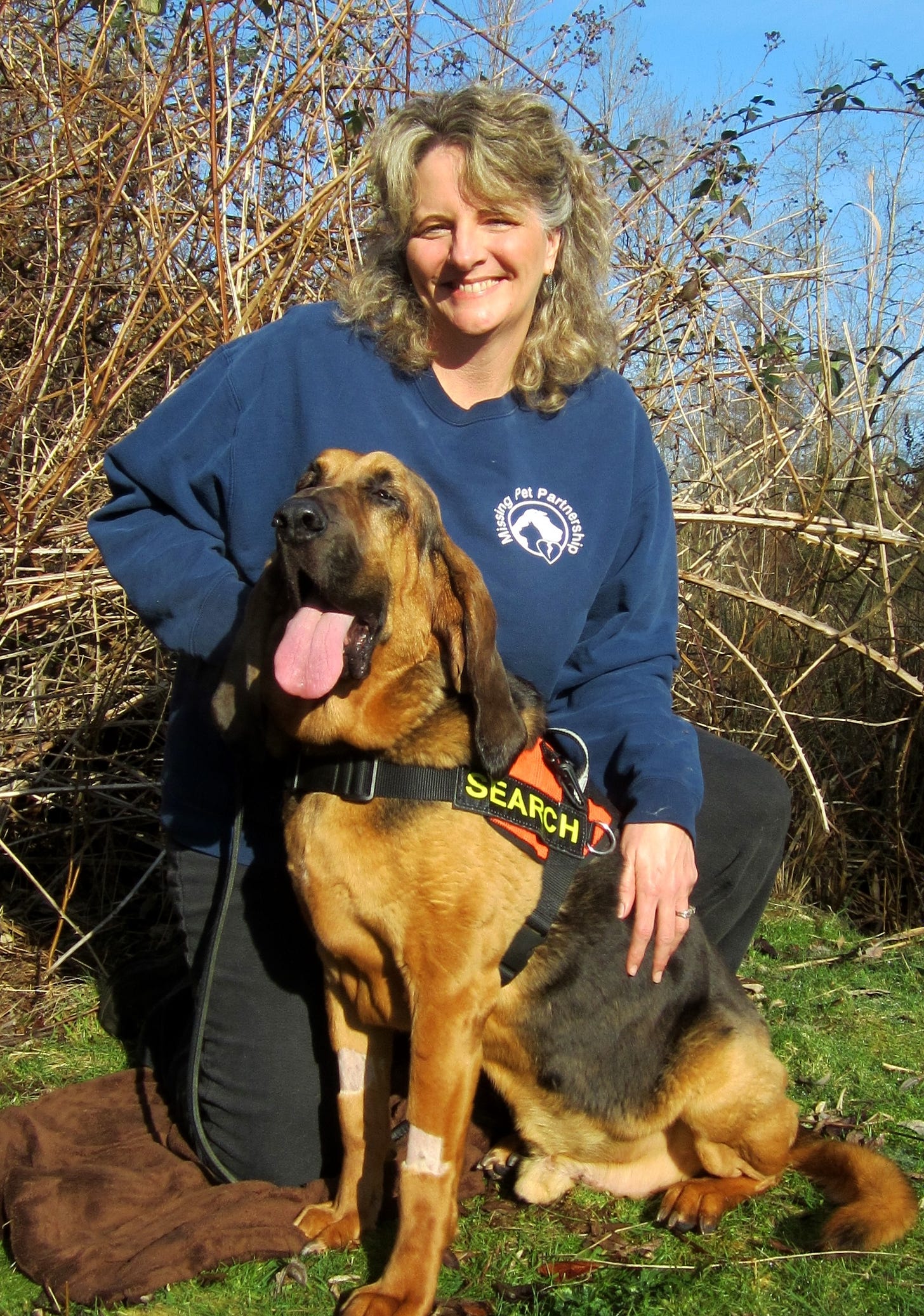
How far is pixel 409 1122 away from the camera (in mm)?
2537

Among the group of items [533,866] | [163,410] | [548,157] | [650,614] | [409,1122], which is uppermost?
[548,157]

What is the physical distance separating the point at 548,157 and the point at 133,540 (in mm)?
1675

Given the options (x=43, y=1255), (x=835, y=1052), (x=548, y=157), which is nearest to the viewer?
(x=43, y=1255)

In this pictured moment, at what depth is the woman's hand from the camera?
2863mm

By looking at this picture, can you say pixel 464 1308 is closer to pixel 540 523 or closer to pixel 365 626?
pixel 365 626

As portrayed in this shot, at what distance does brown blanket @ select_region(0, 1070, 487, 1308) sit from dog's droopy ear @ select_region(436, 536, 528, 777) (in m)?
1.34

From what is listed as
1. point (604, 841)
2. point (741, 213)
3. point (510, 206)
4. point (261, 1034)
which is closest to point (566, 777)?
point (604, 841)

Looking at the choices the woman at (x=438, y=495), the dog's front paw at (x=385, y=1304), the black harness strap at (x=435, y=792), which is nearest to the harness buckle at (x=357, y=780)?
the black harness strap at (x=435, y=792)

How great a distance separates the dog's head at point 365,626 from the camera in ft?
8.19

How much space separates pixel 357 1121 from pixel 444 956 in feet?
2.07

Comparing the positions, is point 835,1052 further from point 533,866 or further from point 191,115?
point 191,115

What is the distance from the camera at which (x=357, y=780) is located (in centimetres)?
265

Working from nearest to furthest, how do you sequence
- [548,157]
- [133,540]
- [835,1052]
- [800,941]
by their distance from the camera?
[133,540] < [548,157] < [835,1052] < [800,941]

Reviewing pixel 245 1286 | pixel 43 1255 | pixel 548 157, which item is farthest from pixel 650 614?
pixel 43 1255
